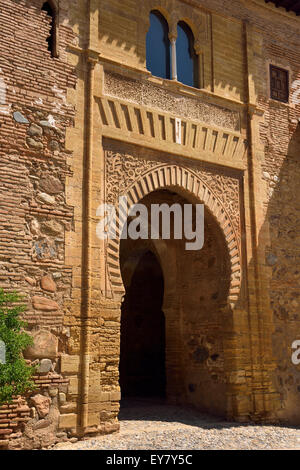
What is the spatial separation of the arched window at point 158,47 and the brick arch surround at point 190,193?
5.49ft

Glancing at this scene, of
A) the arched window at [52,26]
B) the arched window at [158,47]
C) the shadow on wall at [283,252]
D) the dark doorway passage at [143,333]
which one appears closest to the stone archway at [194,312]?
the shadow on wall at [283,252]

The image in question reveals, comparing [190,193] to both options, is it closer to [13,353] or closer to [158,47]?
[158,47]

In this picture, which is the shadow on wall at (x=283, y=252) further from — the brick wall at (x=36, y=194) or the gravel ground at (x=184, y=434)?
the brick wall at (x=36, y=194)

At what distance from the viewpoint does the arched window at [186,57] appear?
898 cm

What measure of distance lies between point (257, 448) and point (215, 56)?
6.28 m

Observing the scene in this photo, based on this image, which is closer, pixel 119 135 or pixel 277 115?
pixel 119 135

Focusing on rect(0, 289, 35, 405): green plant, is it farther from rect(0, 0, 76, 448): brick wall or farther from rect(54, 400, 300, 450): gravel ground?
rect(54, 400, 300, 450): gravel ground

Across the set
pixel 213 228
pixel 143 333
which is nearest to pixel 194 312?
pixel 213 228

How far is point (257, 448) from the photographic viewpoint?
21.8ft

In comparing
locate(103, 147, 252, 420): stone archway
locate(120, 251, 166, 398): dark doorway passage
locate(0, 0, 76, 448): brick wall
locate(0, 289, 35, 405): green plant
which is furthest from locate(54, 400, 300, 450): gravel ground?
locate(120, 251, 166, 398): dark doorway passage

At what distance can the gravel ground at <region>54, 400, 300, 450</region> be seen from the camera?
6430 millimetres

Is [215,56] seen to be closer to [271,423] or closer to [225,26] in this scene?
[225,26]

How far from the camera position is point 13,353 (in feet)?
19.1
